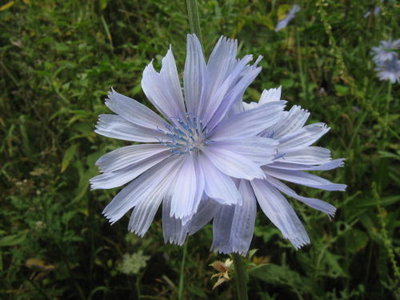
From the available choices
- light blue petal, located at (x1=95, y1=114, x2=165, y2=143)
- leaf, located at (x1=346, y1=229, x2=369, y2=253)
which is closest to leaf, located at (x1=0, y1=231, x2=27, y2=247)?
light blue petal, located at (x1=95, y1=114, x2=165, y2=143)

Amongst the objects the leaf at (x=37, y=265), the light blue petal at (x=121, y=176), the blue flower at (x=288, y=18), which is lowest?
Answer: the leaf at (x=37, y=265)

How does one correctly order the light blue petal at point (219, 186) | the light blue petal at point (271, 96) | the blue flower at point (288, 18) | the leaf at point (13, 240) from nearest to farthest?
the light blue petal at point (219, 186) → the light blue petal at point (271, 96) → the leaf at point (13, 240) → the blue flower at point (288, 18)

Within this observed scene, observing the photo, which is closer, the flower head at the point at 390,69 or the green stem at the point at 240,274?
the green stem at the point at 240,274

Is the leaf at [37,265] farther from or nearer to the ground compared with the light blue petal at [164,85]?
nearer to the ground

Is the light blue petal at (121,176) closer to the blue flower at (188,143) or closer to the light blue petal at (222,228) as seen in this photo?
the blue flower at (188,143)

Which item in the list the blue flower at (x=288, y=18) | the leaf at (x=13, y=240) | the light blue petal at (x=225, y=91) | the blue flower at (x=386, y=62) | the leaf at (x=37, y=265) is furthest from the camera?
the blue flower at (x=288, y=18)

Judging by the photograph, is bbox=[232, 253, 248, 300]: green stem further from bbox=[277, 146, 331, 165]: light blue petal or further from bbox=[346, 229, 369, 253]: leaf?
bbox=[346, 229, 369, 253]: leaf

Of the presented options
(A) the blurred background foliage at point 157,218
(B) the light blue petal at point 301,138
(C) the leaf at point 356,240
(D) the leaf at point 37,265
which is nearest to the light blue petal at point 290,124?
(B) the light blue petal at point 301,138

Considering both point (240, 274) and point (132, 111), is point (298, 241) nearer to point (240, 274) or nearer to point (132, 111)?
point (240, 274)

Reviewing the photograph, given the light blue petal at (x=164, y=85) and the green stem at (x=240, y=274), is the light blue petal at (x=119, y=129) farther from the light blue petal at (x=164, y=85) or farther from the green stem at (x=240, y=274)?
the green stem at (x=240, y=274)
